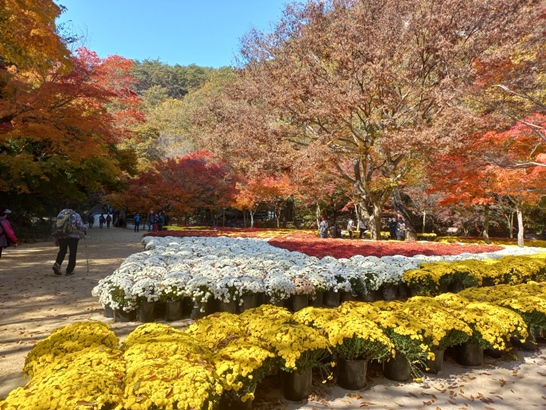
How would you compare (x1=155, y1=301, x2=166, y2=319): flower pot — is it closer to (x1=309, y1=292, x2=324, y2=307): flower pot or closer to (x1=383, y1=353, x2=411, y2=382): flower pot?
(x1=309, y1=292, x2=324, y2=307): flower pot

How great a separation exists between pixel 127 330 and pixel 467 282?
19.3ft

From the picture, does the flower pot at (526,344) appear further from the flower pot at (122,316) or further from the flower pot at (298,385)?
the flower pot at (122,316)

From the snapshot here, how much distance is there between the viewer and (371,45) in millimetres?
11852

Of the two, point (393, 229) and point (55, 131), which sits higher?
point (55, 131)

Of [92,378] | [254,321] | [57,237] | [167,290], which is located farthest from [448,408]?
[57,237]

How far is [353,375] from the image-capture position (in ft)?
9.88

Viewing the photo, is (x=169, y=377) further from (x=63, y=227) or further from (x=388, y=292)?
(x=63, y=227)

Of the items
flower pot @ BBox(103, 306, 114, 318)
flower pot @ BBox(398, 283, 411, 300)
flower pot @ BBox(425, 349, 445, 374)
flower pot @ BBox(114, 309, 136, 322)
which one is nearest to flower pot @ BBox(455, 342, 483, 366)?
flower pot @ BBox(425, 349, 445, 374)

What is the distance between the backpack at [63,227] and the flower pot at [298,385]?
620 cm

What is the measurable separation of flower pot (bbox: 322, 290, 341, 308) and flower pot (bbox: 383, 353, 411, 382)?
7.44 feet

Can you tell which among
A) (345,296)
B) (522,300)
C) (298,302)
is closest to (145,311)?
(298,302)

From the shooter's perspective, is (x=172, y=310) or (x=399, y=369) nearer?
(x=399, y=369)

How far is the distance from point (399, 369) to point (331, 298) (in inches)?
92.0

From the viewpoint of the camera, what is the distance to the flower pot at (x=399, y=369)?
126 inches
